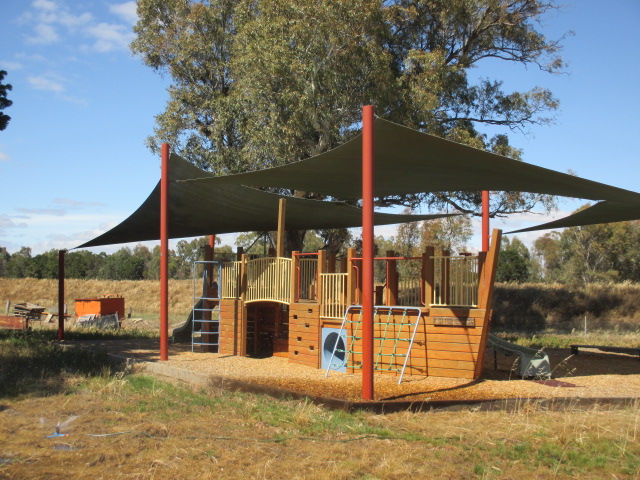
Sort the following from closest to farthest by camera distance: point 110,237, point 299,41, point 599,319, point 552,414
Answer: point 552,414
point 110,237
point 299,41
point 599,319

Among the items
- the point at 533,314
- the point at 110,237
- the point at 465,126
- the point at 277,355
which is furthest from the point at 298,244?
the point at 533,314

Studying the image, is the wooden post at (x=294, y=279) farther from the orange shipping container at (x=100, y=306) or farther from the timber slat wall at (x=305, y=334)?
the orange shipping container at (x=100, y=306)

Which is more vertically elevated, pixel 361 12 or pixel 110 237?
pixel 361 12

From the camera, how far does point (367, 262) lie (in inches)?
314

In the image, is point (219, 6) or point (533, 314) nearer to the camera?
point (219, 6)

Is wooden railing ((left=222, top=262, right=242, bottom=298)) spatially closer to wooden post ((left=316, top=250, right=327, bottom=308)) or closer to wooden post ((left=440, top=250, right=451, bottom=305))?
wooden post ((left=316, top=250, right=327, bottom=308))

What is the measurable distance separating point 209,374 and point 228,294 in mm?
4122

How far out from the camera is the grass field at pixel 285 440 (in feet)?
17.2

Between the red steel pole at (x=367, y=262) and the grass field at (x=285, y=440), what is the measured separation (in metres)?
0.69

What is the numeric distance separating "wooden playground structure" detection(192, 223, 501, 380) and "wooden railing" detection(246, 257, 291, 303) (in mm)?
20

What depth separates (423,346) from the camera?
A: 9.93 meters

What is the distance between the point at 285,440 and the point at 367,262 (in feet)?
8.69

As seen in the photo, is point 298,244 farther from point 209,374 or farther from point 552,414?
point 552,414

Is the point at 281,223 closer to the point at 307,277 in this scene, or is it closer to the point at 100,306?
the point at 307,277
